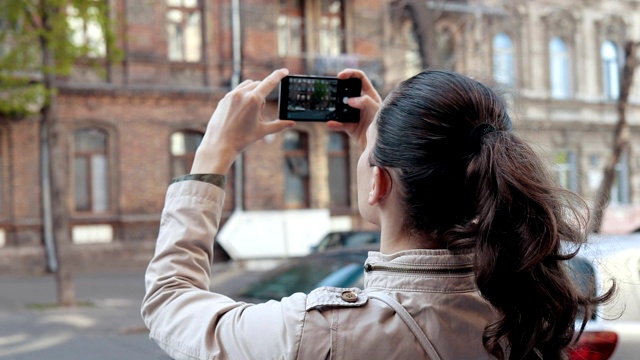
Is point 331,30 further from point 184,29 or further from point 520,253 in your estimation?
point 520,253

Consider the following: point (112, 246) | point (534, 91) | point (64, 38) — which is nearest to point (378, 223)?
point (64, 38)

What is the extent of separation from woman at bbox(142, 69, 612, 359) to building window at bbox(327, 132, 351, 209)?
22.1 meters

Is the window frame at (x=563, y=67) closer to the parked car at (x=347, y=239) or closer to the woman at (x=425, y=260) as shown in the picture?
the parked car at (x=347, y=239)

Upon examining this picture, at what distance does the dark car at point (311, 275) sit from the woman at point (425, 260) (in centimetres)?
433

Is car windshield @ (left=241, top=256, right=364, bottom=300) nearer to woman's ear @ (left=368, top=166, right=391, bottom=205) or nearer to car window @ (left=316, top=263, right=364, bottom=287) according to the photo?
car window @ (left=316, top=263, right=364, bottom=287)

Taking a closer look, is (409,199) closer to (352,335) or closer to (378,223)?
(378,223)

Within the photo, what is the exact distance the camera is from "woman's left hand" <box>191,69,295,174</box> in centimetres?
173

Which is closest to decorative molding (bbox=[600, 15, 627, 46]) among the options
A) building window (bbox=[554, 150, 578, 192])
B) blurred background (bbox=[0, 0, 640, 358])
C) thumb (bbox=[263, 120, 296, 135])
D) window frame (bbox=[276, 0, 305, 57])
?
blurred background (bbox=[0, 0, 640, 358])

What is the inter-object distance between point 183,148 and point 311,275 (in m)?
15.6

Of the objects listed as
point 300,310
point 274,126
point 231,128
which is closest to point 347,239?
point 274,126

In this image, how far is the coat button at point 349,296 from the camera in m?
1.48

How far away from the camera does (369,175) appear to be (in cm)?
171

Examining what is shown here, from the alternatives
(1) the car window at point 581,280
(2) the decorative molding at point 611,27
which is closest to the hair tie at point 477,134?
(1) the car window at point 581,280

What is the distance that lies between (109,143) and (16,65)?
6581 millimetres
